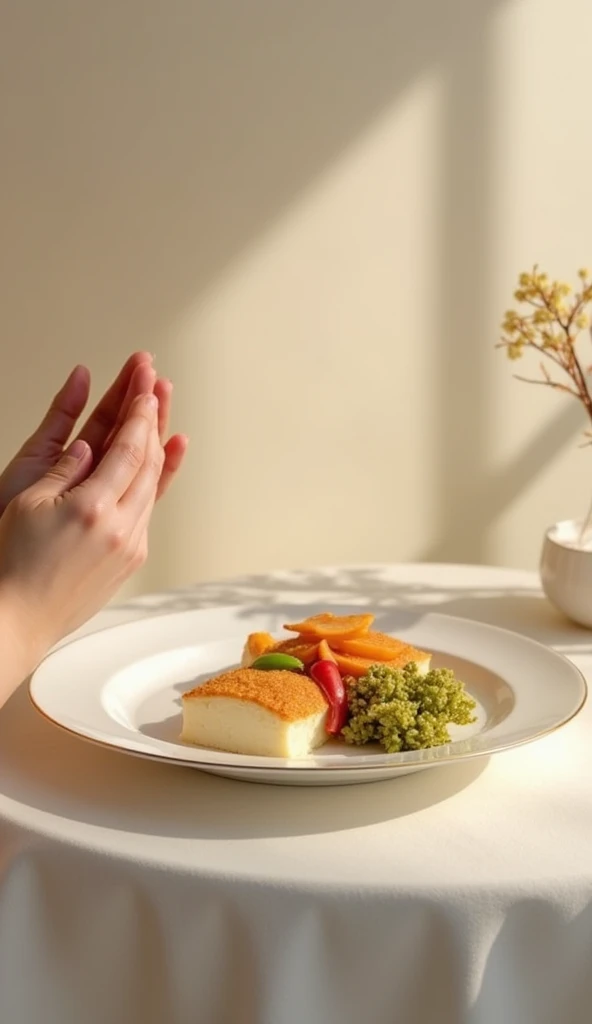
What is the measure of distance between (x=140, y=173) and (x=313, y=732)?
180 cm

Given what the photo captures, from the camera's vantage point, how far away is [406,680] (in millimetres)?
1154

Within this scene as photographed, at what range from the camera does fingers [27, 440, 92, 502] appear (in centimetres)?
109

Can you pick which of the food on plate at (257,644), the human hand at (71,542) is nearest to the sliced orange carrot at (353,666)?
the food on plate at (257,644)

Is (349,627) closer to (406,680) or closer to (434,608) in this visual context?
(406,680)

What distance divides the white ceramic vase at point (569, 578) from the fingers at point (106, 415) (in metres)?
0.63

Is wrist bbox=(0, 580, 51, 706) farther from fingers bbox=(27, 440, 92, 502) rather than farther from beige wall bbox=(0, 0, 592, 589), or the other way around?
beige wall bbox=(0, 0, 592, 589)

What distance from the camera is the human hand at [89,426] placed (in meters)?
1.40

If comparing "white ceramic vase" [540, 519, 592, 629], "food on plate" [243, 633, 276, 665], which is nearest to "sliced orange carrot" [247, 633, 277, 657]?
"food on plate" [243, 633, 276, 665]

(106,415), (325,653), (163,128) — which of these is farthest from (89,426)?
(163,128)

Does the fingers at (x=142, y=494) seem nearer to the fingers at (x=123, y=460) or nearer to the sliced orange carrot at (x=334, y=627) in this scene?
the fingers at (x=123, y=460)

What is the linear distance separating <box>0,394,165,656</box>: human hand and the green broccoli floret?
265mm

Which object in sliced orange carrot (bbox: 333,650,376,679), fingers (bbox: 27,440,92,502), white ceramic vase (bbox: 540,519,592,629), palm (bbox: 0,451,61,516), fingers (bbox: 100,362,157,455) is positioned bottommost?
sliced orange carrot (bbox: 333,650,376,679)

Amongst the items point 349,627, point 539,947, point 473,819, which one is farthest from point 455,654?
point 539,947

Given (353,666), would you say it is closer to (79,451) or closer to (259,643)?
(259,643)
